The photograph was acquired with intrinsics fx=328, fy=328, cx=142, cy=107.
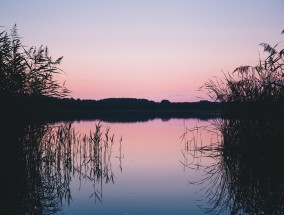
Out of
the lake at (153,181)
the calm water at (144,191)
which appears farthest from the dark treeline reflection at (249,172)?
the calm water at (144,191)

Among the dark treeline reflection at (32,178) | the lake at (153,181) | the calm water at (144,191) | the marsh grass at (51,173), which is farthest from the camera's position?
the calm water at (144,191)

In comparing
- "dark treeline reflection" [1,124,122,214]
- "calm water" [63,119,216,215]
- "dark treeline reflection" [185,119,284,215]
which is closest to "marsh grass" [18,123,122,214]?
"dark treeline reflection" [1,124,122,214]

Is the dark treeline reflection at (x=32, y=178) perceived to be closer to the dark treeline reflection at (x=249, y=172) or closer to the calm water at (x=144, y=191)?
the calm water at (x=144, y=191)

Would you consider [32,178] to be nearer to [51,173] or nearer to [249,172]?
[51,173]

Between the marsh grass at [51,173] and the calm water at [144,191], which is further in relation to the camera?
the calm water at [144,191]

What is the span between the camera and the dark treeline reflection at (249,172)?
6.98 m

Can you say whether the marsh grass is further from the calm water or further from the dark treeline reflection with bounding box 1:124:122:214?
the calm water

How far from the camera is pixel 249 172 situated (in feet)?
28.5

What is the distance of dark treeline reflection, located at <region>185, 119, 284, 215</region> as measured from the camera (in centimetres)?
698

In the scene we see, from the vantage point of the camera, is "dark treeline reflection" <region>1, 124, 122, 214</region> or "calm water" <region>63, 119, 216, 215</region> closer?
"dark treeline reflection" <region>1, 124, 122, 214</region>

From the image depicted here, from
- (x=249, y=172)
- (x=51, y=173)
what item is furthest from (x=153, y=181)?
(x=249, y=172)

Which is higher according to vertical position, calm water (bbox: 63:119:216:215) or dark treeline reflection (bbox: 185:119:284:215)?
dark treeline reflection (bbox: 185:119:284:215)

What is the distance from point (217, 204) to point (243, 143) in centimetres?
206

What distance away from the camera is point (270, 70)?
777 cm
